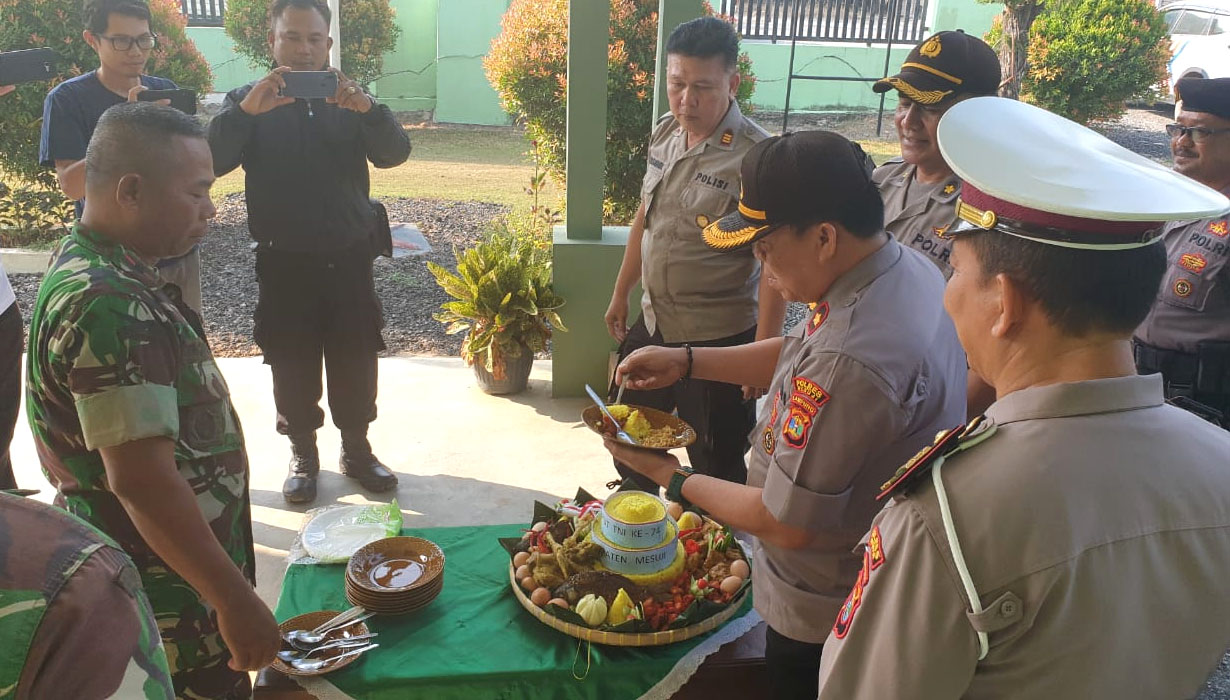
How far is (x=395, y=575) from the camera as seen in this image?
2467 mm

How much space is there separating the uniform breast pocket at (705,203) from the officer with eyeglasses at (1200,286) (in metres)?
1.62

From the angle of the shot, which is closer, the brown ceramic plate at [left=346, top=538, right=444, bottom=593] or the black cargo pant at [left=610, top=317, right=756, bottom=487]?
the brown ceramic plate at [left=346, top=538, right=444, bottom=593]

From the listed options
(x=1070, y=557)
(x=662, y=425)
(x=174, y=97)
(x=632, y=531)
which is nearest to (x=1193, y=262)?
(x=662, y=425)

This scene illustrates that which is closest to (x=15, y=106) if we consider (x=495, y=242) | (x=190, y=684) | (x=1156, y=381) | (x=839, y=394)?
(x=495, y=242)

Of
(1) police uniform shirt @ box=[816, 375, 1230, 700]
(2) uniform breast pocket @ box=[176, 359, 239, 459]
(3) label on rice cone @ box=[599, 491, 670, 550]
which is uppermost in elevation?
(1) police uniform shirt @ box=[816, 375, 1230, 700]

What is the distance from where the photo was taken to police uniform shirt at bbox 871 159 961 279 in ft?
9.52

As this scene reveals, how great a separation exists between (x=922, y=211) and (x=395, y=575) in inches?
86.8

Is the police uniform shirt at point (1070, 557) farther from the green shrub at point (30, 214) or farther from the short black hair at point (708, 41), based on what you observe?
the green shrub at point (30, 214)

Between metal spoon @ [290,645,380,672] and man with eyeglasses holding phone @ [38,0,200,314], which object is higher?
man with eyeglasses holding phone @ [38,0,200,314]

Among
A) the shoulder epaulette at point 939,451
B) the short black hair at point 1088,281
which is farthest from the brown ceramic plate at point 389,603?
the short black hair at point 1088,281

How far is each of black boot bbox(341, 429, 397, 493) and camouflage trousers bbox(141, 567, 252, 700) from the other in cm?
223

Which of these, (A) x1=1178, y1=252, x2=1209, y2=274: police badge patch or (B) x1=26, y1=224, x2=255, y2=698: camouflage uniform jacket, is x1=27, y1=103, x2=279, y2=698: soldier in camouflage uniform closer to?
(B) x1=26, y1=224, x2=255, y2=698: camouflage uniform jacket

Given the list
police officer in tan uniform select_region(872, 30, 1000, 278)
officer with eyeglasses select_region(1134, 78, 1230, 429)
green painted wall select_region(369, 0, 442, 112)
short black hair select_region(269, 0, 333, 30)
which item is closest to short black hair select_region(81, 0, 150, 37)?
short black hair select_region(269, 0, 333, 30)

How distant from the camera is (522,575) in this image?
2.44 meters
